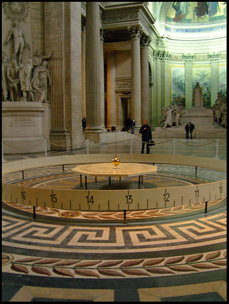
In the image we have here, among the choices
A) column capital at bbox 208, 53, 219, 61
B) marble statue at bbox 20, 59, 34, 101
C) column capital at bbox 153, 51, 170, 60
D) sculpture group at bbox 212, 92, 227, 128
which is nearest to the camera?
marble statue at bbox 20, 59, 34, 101

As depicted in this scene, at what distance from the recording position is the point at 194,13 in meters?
33.8

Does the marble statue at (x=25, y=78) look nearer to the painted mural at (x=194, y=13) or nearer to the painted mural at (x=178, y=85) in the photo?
the painted mural at (x=178, y=85)

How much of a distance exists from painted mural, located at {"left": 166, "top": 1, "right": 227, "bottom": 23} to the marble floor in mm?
33641

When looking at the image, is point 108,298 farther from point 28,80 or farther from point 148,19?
point 148,19

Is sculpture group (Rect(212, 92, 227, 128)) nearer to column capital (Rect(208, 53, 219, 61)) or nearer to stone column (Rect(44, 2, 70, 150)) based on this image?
column capital (Rect(208, 53, 219, 61))

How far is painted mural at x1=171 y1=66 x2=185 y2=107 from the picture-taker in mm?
34781

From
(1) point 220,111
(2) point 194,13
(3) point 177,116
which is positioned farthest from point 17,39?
(2) point 194,13

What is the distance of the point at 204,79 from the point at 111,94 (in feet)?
47.7

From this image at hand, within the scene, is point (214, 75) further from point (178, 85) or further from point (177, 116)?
point (177, 116)

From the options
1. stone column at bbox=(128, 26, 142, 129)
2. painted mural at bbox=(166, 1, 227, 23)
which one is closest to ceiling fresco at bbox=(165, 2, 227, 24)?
painted mural at bbox=(166, 1, 227, 23)

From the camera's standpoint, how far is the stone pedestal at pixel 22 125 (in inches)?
461

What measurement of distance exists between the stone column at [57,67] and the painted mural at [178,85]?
78.8 ft

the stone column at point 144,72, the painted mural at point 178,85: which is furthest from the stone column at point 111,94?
the painted mural at point 178,85

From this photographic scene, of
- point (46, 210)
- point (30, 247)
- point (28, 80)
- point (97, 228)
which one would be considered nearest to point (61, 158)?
point (46, 210)
